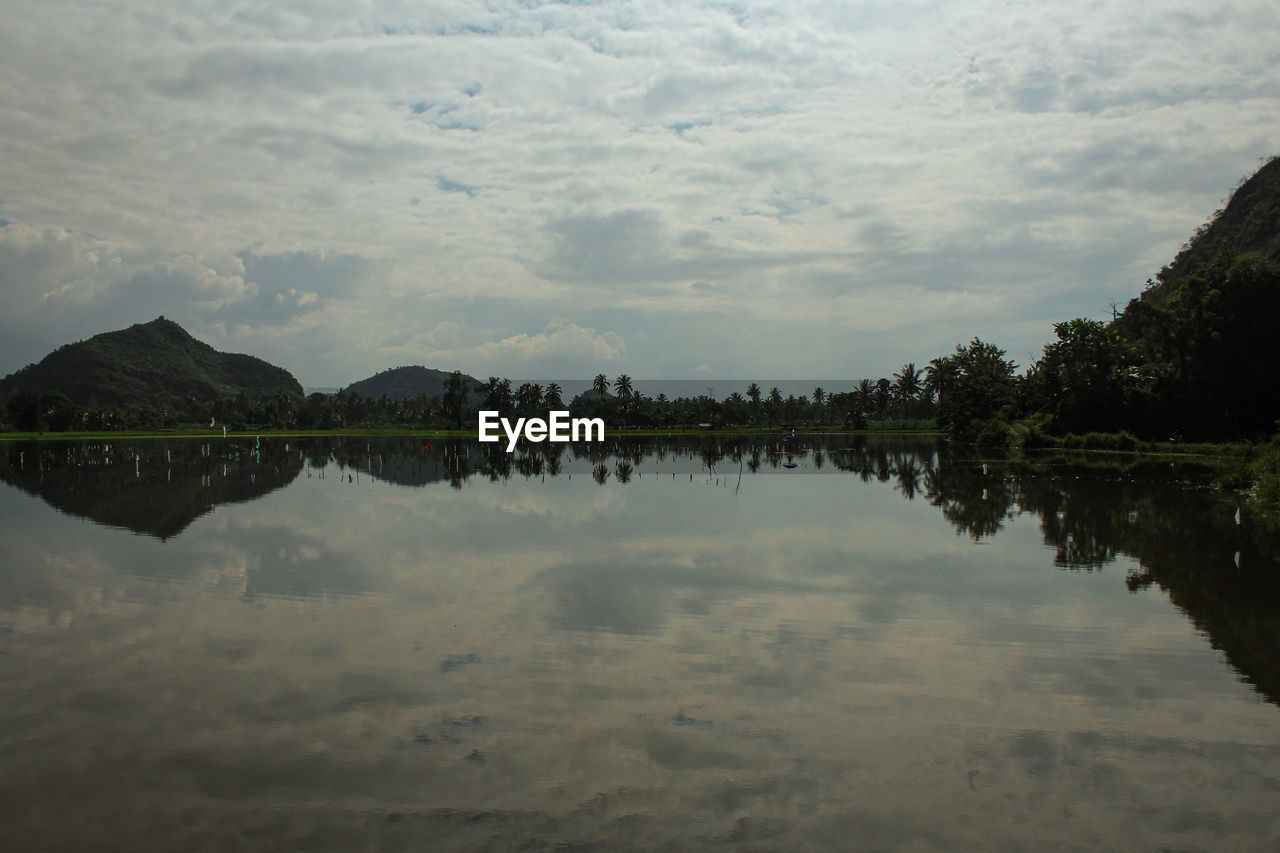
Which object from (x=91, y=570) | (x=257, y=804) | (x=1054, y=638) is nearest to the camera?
(x=257, y=804)

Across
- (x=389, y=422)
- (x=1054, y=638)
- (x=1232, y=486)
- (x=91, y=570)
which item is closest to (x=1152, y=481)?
(x=1232, y=486)

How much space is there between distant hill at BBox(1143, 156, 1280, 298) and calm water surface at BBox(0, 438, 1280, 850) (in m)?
92.6

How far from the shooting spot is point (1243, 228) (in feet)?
329

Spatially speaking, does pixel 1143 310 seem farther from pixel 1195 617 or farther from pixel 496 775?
pixel 496 775

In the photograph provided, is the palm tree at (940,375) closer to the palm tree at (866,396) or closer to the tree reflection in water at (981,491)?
the palm tree at (866,396)

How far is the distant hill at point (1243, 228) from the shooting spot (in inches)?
3716

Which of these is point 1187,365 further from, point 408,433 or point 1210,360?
point 408,433

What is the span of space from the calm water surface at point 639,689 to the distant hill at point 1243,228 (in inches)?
3645

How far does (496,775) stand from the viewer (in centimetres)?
813

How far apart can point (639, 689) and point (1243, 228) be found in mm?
120208

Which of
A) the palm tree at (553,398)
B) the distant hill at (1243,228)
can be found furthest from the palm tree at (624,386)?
the distant hill at (1243,228)

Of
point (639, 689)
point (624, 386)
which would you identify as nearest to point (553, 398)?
point (624, 386)

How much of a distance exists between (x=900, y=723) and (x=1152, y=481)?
35.8m

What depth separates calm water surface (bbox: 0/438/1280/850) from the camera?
7.37 metres
